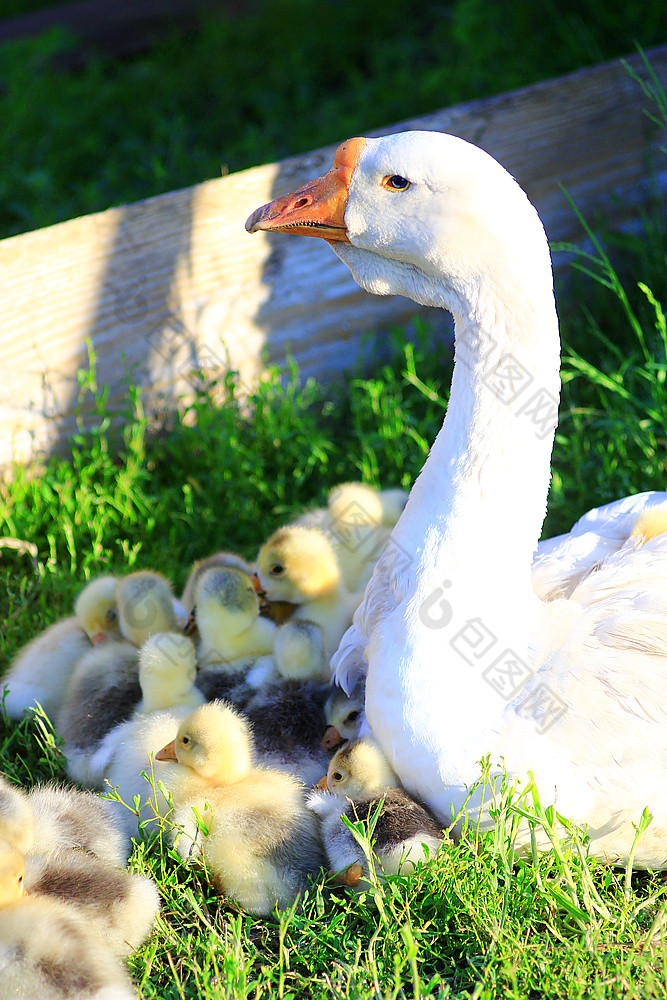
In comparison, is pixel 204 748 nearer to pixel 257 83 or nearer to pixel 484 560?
pixel 484 560

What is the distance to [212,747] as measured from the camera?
2744mm

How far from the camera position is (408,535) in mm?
2709

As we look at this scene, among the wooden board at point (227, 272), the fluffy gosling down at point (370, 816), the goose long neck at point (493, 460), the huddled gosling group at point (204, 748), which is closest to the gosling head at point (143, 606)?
the huddled gosling group at point (204, 748)

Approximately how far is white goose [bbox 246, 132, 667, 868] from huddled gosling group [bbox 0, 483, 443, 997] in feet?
0.88

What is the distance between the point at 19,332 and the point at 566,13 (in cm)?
488

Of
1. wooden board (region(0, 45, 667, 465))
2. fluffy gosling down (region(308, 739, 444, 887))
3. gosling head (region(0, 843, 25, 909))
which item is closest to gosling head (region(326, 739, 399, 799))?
fluffy gosling down (region(308, 739, 444, 887))

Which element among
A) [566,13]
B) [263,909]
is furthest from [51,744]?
[566,13]

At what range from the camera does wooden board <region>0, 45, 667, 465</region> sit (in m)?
4.15

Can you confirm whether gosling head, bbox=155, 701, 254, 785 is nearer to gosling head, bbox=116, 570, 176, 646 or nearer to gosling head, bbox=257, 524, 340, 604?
gosling head, bbox=116, 570, 176, 646

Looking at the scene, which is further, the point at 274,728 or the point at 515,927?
the point at 274,728

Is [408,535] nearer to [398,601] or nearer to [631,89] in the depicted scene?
[398,601]

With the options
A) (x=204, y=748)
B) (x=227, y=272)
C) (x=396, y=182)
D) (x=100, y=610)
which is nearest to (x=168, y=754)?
(x=204, y=748)

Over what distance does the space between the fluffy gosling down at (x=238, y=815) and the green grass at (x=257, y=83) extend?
396 centimetres

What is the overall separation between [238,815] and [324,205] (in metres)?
1.63
